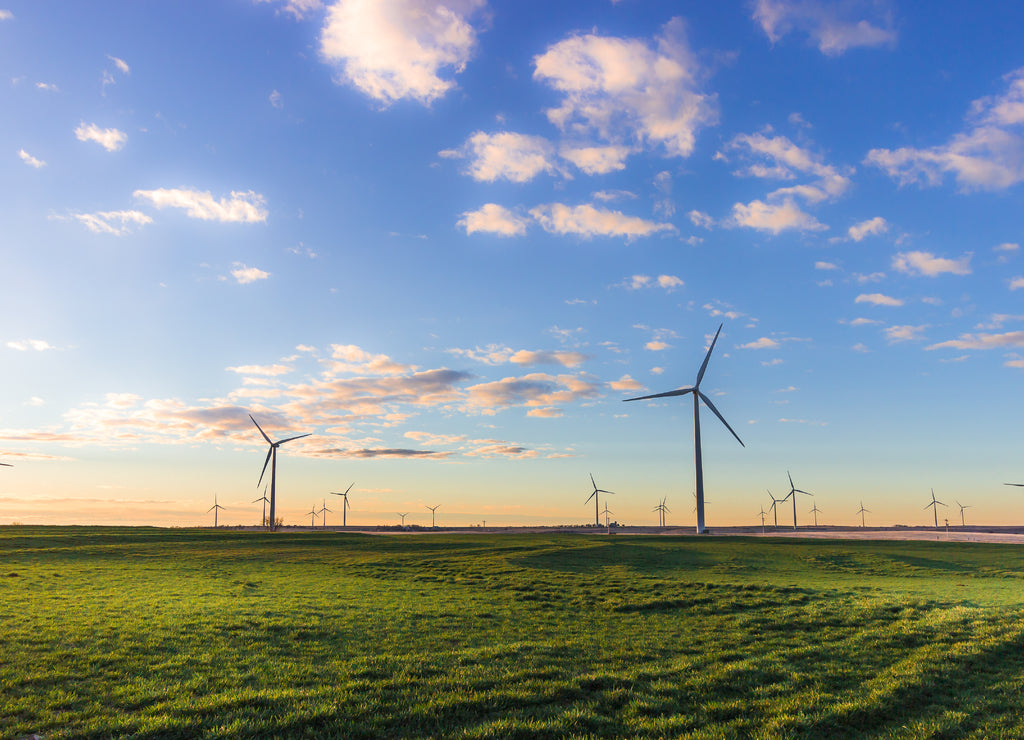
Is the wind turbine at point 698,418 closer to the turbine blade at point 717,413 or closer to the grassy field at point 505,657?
the turbine blade at point 717,413

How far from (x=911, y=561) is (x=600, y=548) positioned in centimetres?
3088

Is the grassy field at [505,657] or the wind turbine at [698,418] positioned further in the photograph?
the wind turbine at [698,418]

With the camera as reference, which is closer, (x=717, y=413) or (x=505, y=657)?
(x=505, y=657)

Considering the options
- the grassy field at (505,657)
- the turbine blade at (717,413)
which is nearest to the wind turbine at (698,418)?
the turbine blade at (717,413)

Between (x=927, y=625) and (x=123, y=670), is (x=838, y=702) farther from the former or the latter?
(x=123, y=670)

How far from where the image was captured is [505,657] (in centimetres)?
1889

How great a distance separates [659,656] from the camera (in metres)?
19.7

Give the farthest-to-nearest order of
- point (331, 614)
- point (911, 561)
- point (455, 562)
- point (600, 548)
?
point (600, 548) < point (911, 561) < point (455, 562) < point (331, 614)

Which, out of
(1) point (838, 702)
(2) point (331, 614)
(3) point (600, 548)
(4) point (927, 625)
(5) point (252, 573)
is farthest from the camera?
(3) point (600, 548)

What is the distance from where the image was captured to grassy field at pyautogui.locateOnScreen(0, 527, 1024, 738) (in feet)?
43.7

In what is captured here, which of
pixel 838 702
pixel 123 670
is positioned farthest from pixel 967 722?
pixel 123 670

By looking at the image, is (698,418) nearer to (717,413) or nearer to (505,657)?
(717,413)

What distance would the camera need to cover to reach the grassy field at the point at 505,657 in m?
13.3

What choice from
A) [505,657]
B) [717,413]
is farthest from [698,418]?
[505,657]
